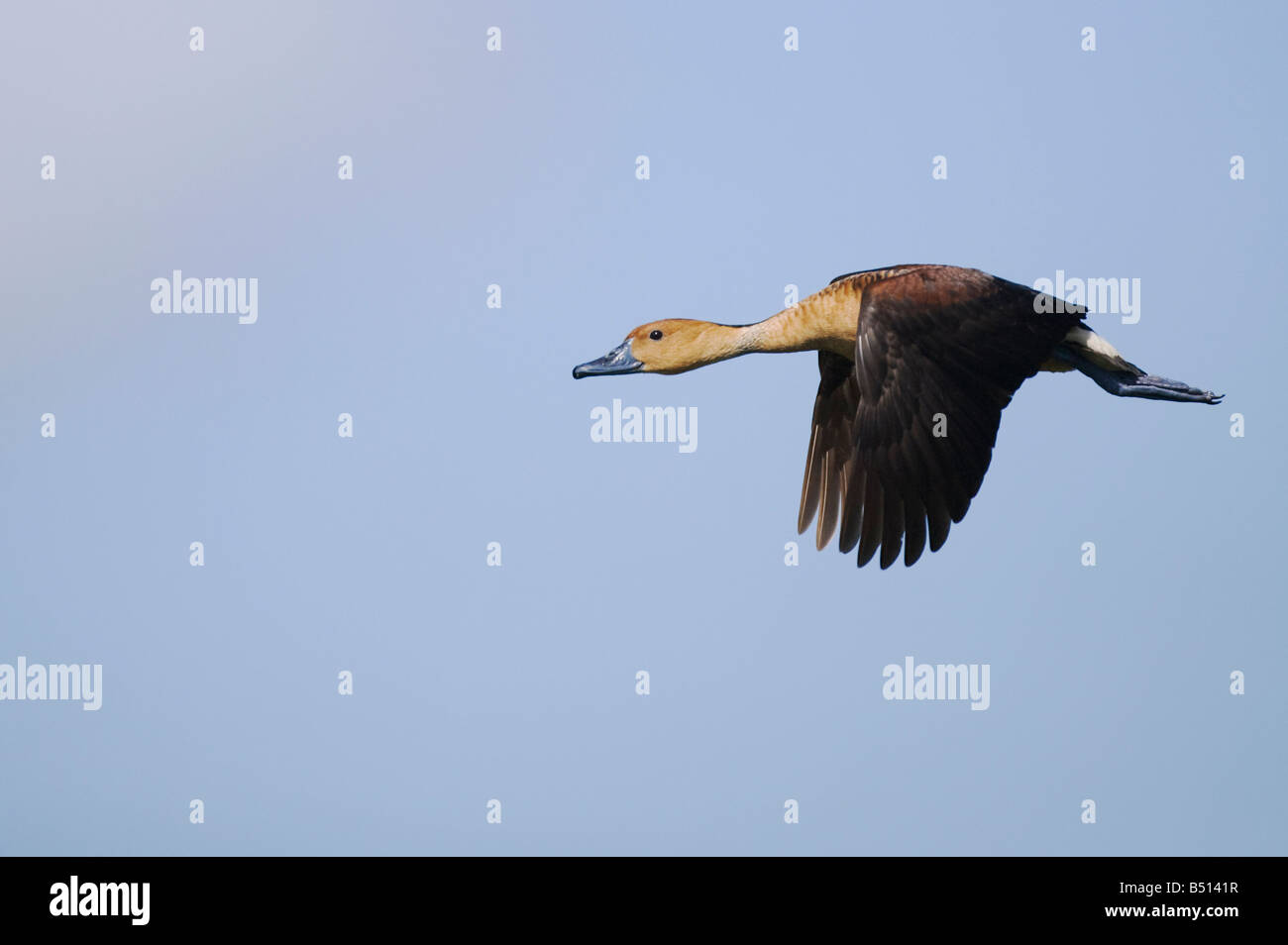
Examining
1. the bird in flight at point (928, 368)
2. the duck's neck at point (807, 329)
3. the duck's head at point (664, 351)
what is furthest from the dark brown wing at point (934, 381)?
the duck's head at point (664, 351)

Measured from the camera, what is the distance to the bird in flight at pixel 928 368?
15984mm

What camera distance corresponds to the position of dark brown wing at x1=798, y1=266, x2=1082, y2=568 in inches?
628

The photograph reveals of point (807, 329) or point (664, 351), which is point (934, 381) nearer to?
point (807, 329)

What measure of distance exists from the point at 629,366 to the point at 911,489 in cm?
A: 350

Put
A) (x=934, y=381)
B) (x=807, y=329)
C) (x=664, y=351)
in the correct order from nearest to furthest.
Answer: (x=934, y=381) → (x=807, y=329) → (x=664, y=351)

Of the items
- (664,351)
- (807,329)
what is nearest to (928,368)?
→ (807,329)

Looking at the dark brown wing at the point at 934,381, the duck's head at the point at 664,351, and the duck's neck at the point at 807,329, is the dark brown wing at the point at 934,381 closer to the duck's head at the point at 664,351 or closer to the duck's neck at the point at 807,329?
the duck's neck at the point at 807,329

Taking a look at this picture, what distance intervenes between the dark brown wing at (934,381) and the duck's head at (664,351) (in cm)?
208

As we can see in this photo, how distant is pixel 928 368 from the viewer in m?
16.1

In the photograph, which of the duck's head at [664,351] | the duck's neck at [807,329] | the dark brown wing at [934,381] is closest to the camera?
the dark brown wing at [934,381]

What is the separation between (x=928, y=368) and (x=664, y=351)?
319cm

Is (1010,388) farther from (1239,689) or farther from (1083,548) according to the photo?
(1239,689)

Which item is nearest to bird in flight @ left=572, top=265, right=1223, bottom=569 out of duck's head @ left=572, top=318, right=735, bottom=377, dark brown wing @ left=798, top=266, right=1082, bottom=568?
dark brown wing @ left=798, top=266, right=1082, bottom=568
